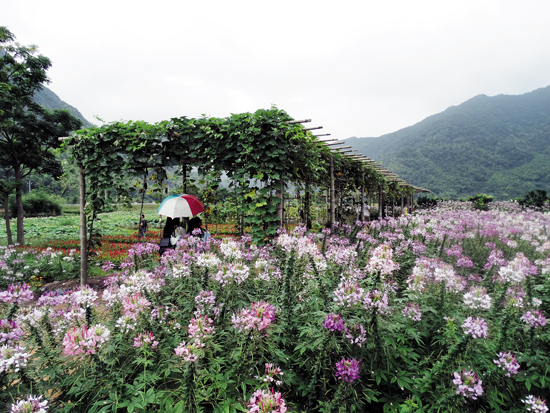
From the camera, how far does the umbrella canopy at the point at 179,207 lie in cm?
457

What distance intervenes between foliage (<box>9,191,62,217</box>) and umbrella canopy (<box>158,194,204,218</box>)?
2889cm

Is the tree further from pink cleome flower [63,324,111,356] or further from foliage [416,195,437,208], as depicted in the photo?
foliage [416,195,437,208]

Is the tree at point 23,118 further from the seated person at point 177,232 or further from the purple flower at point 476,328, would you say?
the purple flower at point 476,328

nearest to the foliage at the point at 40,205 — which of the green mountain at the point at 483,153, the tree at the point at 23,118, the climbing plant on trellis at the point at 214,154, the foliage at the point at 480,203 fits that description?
the tree at the point at 23,118

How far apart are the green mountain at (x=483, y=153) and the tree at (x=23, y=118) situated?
44.6m

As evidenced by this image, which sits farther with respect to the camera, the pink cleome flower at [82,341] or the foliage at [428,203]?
the foliage at [428,203]

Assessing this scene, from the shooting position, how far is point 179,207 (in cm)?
466

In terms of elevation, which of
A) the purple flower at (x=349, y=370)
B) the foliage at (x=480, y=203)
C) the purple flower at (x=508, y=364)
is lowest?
the foliage at (x=480, y=203)

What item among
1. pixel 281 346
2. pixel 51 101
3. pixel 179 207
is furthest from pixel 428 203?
pixel 51 101

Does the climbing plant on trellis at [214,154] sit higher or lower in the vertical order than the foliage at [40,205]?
higher

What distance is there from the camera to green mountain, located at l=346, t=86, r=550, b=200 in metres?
40.8

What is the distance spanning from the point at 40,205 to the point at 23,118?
20320 mm

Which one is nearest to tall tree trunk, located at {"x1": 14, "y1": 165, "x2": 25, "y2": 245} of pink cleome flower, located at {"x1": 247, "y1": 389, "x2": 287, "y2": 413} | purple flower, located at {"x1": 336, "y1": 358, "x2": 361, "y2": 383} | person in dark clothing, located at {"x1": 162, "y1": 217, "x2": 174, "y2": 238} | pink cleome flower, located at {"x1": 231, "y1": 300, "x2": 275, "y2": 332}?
person in dark clothing, located at {"x1": 162, "y1": 217, "x2": 174, "y2": 238}

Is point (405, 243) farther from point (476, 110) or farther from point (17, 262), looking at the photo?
point (476, 110)
